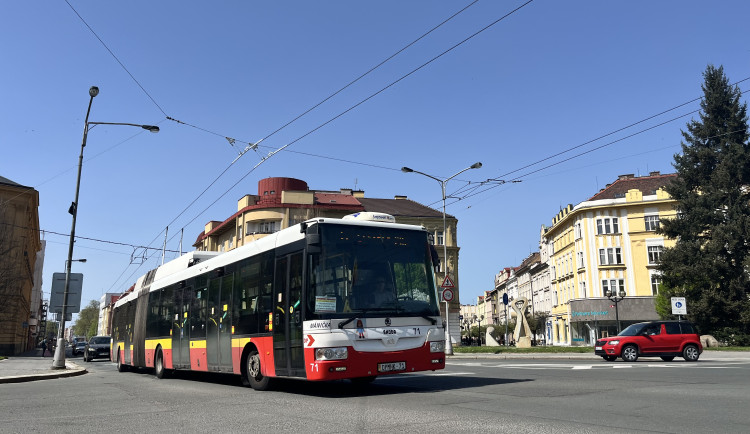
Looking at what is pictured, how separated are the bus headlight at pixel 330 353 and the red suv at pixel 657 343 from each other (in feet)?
55.1

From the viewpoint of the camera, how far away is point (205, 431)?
6379 mm

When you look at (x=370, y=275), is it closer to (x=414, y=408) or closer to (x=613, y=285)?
(x=414, y=408)

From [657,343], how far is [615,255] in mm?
40528

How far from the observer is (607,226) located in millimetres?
61688

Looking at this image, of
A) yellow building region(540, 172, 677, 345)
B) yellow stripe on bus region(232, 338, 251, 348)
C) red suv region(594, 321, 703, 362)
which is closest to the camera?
yellow stripe on bus region(232, 338, 251, 348)

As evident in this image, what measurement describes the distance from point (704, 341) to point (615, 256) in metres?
22.2

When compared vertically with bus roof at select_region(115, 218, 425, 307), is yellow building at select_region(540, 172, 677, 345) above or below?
above

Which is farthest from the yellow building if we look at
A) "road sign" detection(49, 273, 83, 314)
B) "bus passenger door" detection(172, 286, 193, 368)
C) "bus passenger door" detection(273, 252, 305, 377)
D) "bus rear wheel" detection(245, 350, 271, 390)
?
"bus passenger door" detection(273, 252, 305, 377)

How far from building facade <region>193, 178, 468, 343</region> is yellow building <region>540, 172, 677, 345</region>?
43.2ft

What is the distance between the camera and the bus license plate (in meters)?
9.77

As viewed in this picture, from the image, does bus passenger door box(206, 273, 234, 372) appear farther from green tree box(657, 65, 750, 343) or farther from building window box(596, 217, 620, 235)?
building window box(596, 217, 620, 235)

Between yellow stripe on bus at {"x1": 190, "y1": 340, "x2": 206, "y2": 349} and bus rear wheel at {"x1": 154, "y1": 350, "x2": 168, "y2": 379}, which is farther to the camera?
bus rear wheel at {"x1": 154, "y1": 350, "x2": 168, "y2": 379}

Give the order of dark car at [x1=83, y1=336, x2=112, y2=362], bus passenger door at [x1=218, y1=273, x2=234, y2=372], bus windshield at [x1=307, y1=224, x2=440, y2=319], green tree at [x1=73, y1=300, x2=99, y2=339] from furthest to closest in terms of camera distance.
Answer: green tree at [x1=73, y1=300, x2=99, y2=339]
dark car at [x1=83, y1=336, x2=112, y2=362]
bus passenger door at [x1=218, y1=273, x2=234, y2=372]
bus windshield at [x1=307, y1=224, x2=440, y2=319]

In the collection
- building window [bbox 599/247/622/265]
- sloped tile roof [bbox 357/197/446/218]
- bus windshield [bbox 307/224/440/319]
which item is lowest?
bus windshield [bbox 307/224/440/319]
